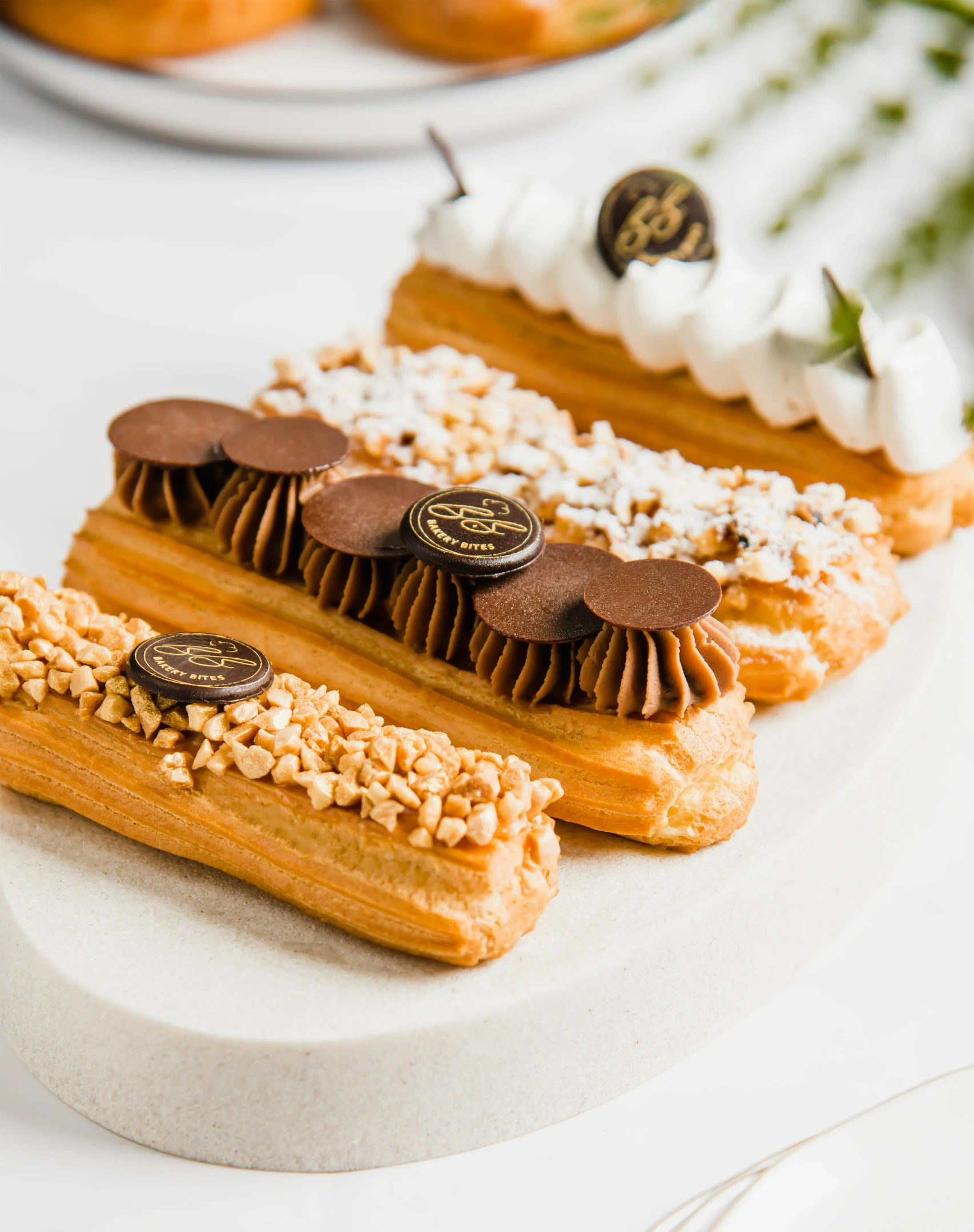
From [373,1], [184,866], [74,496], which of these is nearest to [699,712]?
[184,866]

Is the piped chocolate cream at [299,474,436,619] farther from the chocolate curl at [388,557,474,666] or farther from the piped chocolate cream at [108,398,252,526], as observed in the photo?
the piped chocolate cream at [108,398,252,526]

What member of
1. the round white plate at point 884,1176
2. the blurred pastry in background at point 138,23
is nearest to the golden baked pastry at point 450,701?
the round white plate at point 884,1176

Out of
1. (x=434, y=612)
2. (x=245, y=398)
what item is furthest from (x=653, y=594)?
(x=245, y=398)

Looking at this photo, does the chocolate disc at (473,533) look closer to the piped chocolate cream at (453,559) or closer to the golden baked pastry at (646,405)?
the piped chocolate cream at (453,559)

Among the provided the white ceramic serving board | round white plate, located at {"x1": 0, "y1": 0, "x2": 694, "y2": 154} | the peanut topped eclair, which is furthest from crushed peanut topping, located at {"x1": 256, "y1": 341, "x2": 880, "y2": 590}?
round white plate, located at {"x1": 0, "y1": 0, "x2": 694, "y2": 154}

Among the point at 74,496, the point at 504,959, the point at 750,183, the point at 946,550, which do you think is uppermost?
the point at 750,183

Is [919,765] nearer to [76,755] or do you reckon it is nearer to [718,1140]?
[718,1140]
